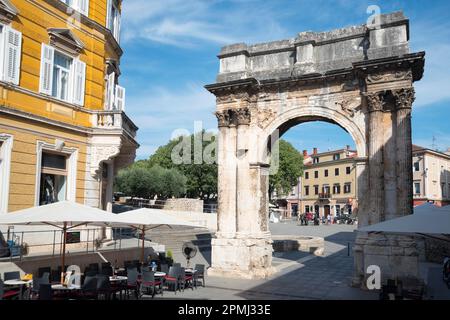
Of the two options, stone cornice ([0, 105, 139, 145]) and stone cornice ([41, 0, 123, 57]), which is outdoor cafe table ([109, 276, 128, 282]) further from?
stone cornice ([41, 0, 123, 57])

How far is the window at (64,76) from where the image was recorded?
1459 cm

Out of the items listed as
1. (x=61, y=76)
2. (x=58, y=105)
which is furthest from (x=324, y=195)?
(x=58, y=105)

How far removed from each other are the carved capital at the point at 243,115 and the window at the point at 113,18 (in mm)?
7311

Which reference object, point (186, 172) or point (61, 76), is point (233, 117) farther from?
point (186, 172)

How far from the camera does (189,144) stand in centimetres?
4853

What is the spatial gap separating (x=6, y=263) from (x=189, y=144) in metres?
38.2

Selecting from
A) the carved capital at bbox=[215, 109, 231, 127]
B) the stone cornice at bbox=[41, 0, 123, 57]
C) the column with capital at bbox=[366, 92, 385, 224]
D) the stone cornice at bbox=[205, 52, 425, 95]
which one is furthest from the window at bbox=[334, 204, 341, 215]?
the column with capital at bbox=[366, 92, 385, 224]

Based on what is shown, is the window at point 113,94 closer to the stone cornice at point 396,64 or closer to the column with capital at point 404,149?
the stone cornice at point 396,64

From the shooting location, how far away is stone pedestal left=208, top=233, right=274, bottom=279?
1423cm

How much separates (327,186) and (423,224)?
194 feet

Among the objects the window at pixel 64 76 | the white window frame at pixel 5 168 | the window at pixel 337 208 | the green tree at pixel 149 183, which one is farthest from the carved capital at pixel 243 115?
the window at pixel 337 208

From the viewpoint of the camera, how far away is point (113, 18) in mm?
19031

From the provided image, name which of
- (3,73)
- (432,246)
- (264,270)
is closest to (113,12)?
(3,73)

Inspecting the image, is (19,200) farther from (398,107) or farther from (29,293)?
(398,107)
